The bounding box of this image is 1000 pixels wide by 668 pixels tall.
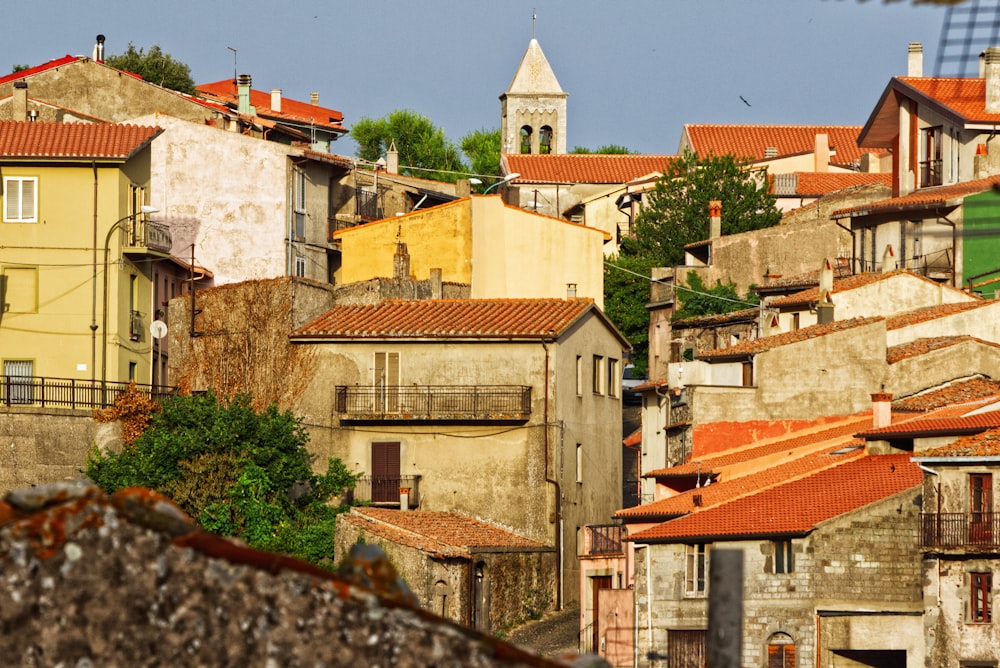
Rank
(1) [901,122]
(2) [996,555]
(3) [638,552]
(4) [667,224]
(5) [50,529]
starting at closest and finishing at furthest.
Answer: (5) [50,529], (2) [996,555], (3) [638,552], (1) [901,122], (4) [667,224]

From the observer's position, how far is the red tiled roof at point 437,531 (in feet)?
146

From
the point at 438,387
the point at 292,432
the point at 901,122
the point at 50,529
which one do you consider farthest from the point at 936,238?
the point at 50,529

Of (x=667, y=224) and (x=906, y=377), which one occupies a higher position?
(x=667, y=224)

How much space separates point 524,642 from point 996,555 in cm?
1135

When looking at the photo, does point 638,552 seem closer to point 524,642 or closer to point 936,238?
point 524,642

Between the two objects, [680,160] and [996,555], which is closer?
[996,555]

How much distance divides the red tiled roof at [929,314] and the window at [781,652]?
14637mm

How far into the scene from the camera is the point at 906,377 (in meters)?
49.5

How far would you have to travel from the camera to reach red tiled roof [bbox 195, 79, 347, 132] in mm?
92188

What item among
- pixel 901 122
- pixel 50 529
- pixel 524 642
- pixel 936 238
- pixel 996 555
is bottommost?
pixel 524 642

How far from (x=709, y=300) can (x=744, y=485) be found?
80.6ft

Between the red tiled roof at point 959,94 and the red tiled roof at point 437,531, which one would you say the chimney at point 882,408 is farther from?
the red tiled roof at point 959,94

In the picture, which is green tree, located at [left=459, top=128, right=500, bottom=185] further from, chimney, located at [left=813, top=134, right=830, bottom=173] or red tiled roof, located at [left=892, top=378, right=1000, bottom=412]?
red tiled roof, located at [left=892, top=378, right=1000, bottom=412]

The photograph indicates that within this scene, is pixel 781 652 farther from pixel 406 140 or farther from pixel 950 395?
pixel 406 140
